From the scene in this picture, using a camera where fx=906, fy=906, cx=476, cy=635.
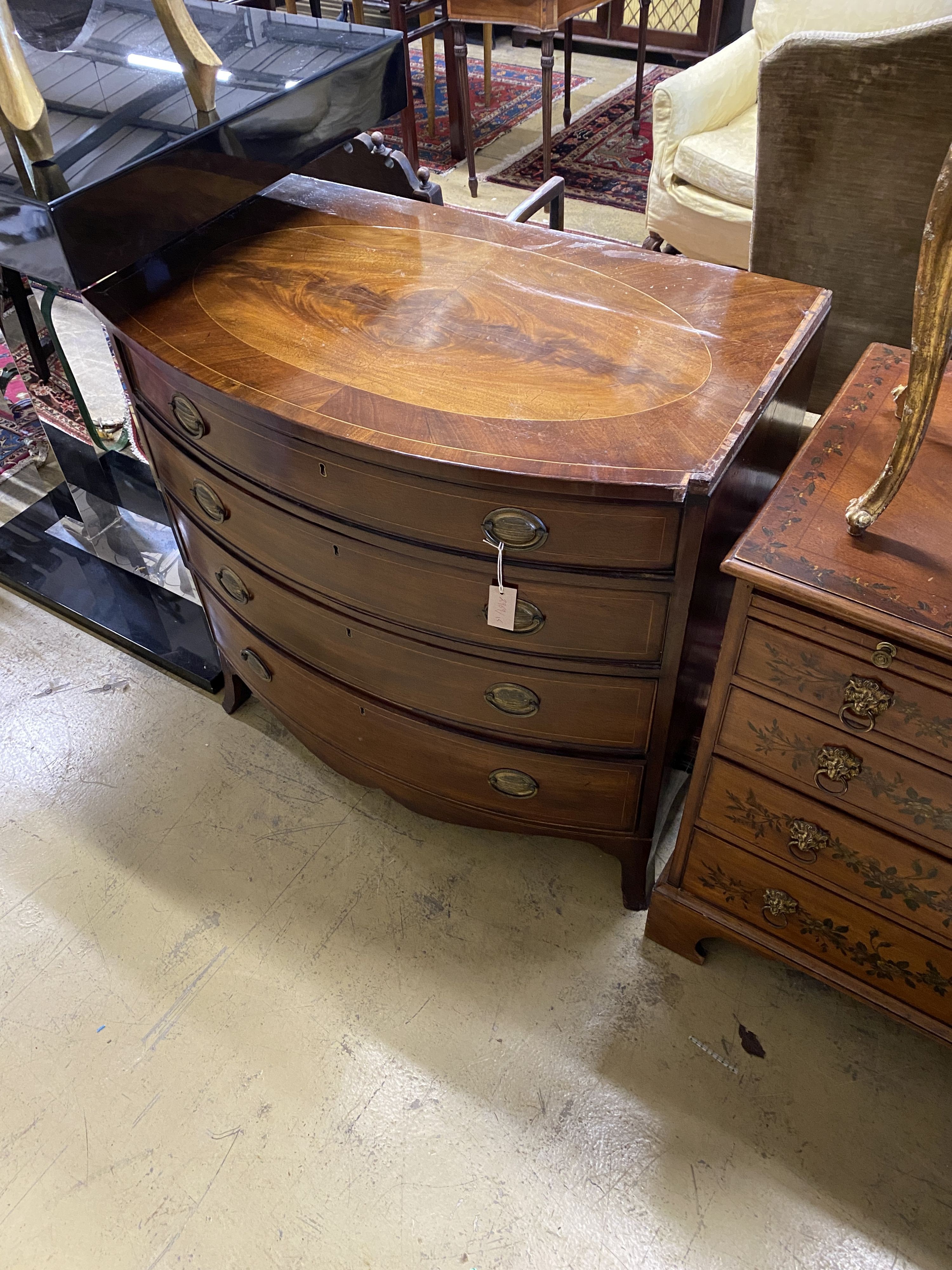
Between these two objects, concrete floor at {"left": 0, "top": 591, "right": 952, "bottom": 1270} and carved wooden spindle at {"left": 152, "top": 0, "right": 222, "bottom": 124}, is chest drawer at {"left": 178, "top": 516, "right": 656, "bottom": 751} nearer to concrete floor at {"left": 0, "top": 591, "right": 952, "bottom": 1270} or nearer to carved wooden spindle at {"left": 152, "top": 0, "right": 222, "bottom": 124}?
concrete floor at {"left": 0, "top": 591, "right": 952, "bottom": 1270}

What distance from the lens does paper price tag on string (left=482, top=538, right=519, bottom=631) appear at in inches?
44.6

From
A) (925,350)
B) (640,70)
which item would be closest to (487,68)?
(640,70)

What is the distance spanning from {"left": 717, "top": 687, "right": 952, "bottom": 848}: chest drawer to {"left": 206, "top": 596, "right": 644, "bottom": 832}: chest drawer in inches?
8.5

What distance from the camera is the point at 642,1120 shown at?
1.35m

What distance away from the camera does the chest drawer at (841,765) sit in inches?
41.8

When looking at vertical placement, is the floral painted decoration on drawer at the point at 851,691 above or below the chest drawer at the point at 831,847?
above

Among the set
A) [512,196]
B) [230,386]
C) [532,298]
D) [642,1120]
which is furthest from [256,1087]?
[512,196]

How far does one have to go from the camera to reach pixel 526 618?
3.90 feet

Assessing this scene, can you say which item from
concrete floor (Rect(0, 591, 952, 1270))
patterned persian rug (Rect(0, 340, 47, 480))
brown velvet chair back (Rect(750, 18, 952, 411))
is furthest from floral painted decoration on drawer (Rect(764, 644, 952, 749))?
patterned persian rug (Rect(0, 340, 47, 480))

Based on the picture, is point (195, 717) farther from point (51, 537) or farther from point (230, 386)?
point (230, 386)

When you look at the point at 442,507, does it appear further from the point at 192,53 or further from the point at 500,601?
the point at 192,53

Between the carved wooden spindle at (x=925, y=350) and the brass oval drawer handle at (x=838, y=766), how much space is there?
0.27m

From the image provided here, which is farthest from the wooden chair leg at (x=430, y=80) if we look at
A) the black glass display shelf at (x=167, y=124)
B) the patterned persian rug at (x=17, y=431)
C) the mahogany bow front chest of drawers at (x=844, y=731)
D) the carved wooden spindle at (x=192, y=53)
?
the mahogany bow front chest of drawers at (x=844, y=731)

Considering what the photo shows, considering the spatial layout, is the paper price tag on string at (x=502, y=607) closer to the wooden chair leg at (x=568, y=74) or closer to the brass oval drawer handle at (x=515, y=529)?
the brass oval drawer handle at (x=515, y=529)
